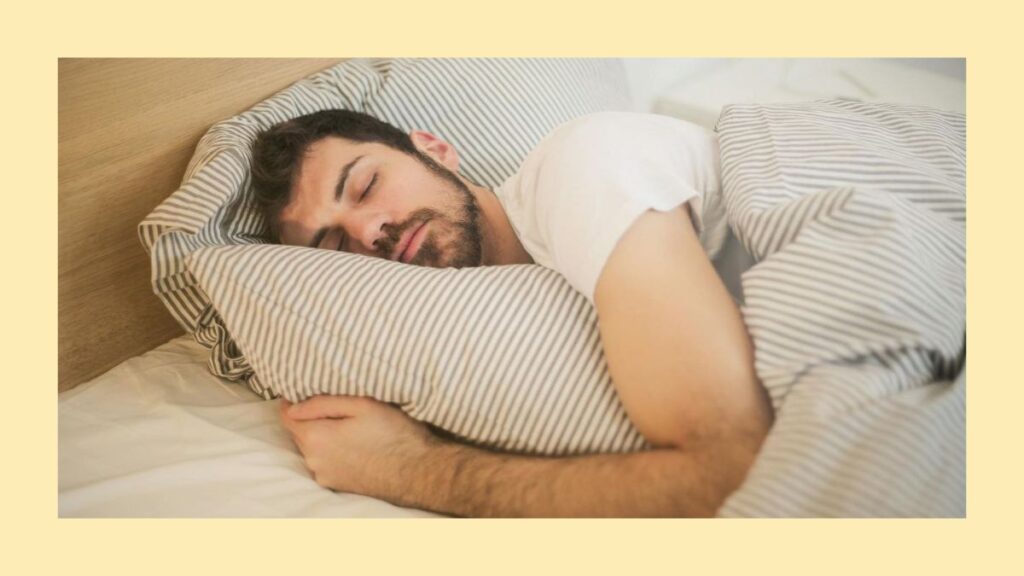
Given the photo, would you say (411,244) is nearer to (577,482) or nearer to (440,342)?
(440,342)

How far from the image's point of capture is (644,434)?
25.0 inches

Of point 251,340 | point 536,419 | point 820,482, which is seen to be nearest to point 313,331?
point 251,340

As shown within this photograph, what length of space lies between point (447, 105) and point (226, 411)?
0.58 metres

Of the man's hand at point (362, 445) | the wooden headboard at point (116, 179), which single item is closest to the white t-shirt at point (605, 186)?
the man's hand at point (362, 445)

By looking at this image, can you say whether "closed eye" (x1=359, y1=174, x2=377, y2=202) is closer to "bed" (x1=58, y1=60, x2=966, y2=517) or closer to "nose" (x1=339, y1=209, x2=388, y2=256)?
"nose" (x1=339, y1=209, x2=388, y2=256)

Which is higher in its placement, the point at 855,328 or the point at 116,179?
the point at 116,179

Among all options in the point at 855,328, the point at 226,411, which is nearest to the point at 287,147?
the point at 226,411

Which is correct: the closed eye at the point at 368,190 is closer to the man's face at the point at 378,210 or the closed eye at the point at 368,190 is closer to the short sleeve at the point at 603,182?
the man's face at the point at 378,210

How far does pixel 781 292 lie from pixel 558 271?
23 cm

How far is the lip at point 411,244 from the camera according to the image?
2.94 ft

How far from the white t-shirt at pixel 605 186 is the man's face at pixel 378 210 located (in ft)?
0.29

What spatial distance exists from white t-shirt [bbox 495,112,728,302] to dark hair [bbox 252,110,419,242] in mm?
253

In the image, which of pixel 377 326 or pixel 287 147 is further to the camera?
pixel 287 147

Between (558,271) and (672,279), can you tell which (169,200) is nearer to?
(558,271)
